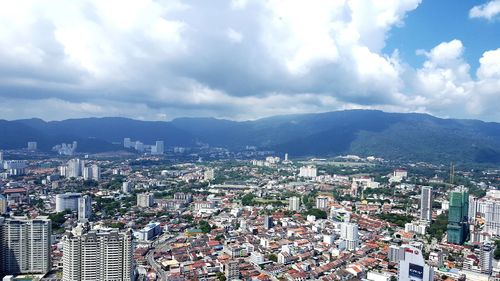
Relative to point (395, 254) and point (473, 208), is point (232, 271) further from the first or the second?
point (473, 208)

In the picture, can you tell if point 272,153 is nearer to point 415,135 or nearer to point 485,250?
point 415,135

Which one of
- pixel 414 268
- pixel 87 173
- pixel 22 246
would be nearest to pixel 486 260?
pixel 414 268

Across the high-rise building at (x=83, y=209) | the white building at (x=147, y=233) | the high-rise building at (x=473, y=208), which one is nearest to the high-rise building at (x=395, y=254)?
the high-rise building at (x=473, y=208)

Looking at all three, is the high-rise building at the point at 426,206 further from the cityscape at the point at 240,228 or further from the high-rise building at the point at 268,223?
the high-rise building at the point at 268,223

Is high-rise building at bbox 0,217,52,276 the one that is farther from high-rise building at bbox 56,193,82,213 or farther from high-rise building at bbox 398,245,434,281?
high-rise building at bbox 398,245,434,281

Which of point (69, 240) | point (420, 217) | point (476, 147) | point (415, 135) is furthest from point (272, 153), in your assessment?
point (69, 240)

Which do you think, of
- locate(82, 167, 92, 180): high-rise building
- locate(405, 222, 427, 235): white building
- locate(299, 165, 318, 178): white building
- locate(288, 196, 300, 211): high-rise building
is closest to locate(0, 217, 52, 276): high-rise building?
locate(288, 196, 300, 211): high-rise building

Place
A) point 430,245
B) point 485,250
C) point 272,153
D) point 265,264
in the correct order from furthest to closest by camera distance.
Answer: point 272,153 → point 430,245 → point 265,264 → point 485,250
